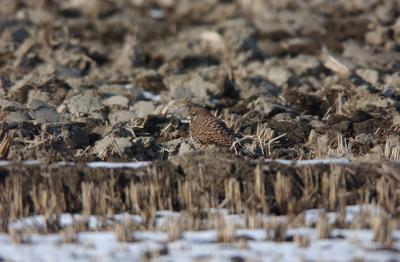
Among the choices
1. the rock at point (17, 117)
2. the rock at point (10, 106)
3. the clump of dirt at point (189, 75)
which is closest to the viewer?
the clump of dirt at point (189, 75)

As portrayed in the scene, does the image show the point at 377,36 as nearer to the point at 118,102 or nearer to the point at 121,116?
the point at 118,102

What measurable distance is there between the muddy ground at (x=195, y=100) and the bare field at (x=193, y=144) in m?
0.02

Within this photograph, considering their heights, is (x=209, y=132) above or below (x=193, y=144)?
above

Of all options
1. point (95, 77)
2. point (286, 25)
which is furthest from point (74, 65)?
point (286, 25)

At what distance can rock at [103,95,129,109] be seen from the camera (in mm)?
Result: 12500

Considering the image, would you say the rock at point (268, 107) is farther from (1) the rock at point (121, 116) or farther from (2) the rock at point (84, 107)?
(2) the rock at point (84, 107)

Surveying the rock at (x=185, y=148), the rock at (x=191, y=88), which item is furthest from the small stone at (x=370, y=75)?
the rock at (x=185, y=148)

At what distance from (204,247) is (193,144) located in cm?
315

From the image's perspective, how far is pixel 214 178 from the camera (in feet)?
27.3

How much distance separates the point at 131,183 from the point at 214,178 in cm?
72

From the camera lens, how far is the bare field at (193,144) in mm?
7309

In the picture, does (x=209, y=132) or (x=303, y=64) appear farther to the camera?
(x=303, y=64)

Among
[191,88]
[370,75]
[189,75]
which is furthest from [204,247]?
[370,75]

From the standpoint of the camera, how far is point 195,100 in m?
12.8
